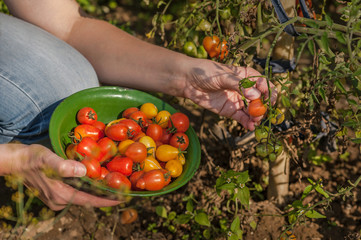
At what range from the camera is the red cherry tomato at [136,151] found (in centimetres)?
147

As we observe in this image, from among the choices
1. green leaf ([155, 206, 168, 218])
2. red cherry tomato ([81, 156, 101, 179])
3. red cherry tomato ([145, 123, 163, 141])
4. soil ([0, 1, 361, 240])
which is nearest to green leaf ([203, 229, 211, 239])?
soil ([0, 1, 361, 240])

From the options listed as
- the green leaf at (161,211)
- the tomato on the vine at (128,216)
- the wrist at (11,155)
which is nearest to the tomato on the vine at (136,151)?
the wrist at (11,155)

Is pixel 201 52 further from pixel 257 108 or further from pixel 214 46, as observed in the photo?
pixel 257 108

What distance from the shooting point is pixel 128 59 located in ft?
6.09

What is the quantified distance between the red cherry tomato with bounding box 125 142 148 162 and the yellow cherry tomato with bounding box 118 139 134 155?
51 mm

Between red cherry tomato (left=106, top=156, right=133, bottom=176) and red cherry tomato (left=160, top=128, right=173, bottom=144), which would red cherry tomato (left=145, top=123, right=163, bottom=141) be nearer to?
red cherry tomato (left=160, top=128, right=173, bottom=144)

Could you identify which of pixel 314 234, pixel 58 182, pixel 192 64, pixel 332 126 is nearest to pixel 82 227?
pixel 58 182

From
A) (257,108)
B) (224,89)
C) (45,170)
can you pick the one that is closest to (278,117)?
(257,108)

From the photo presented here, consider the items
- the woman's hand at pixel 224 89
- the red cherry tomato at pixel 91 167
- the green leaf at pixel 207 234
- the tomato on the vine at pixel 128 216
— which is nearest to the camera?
the red cherry tomato at pixel 91 167

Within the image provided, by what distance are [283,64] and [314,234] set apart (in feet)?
2.90

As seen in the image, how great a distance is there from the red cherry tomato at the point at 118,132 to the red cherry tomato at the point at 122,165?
92 mm

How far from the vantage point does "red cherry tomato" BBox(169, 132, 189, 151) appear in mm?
1571

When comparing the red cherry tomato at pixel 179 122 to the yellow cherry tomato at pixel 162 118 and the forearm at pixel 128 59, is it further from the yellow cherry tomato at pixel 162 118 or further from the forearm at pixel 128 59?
the forearm at pixel 128 59

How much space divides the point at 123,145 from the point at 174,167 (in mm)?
235
